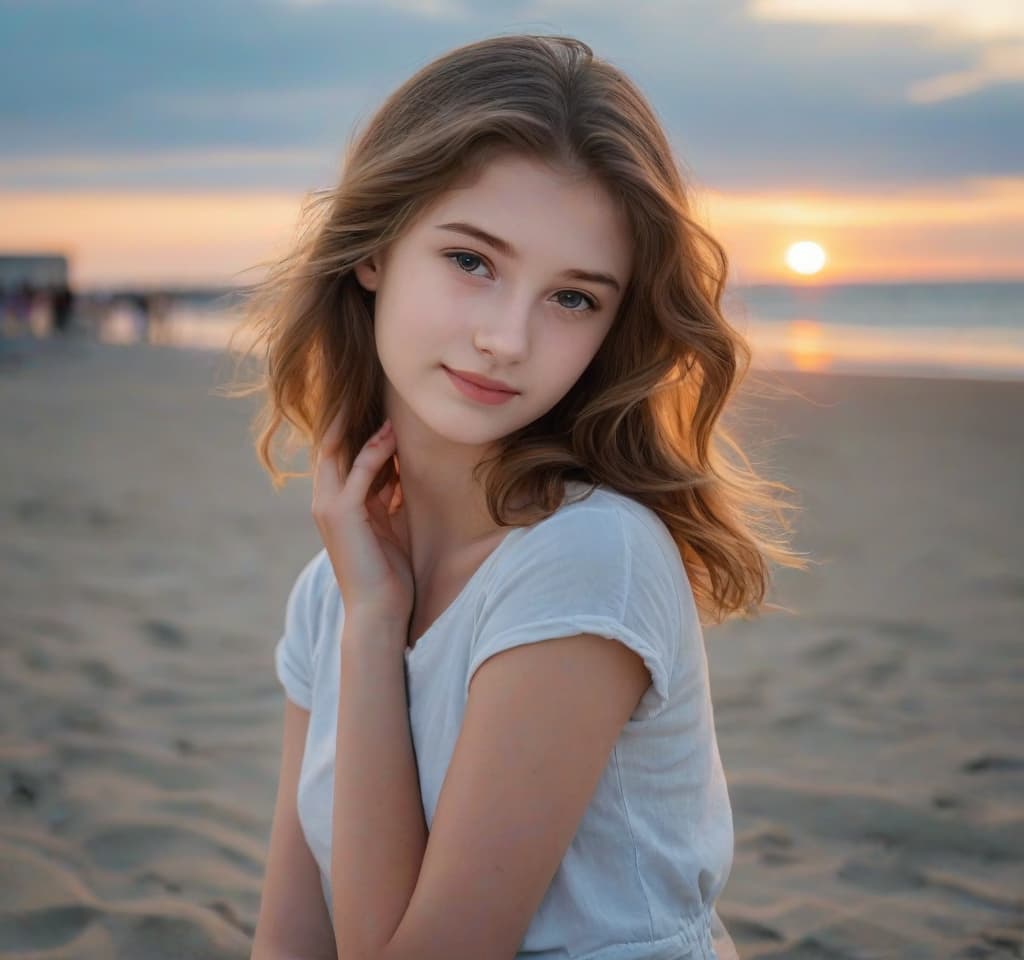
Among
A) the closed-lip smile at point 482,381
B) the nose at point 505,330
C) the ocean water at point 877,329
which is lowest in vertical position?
the ocean water at point 877,329

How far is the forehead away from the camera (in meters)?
1.87

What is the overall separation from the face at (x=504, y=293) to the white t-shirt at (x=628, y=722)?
0.21m

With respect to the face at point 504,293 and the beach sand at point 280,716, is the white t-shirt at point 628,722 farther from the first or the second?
the beach sand at point 280,716

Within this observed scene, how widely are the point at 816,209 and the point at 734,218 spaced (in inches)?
72.2

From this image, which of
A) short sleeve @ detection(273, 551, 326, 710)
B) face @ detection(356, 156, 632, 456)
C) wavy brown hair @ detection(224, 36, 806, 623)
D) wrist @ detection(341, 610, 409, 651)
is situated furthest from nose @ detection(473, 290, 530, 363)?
short sleeve @ detection(273, 551, 326, 710)

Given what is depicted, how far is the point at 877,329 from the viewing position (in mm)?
31891

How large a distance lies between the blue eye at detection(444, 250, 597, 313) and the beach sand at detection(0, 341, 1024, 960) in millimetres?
984

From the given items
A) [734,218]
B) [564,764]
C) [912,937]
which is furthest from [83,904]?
[734,218]

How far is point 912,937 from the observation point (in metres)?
2.92

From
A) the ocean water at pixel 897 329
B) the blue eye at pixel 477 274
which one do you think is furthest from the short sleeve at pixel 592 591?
the ocean water at pixel 897 329

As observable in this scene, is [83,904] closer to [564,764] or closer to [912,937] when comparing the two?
[564,764]

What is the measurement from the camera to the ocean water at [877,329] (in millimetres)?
21641

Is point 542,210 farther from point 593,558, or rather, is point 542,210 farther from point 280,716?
point 280,716

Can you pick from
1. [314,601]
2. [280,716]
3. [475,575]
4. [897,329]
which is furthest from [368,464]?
[897,329]
